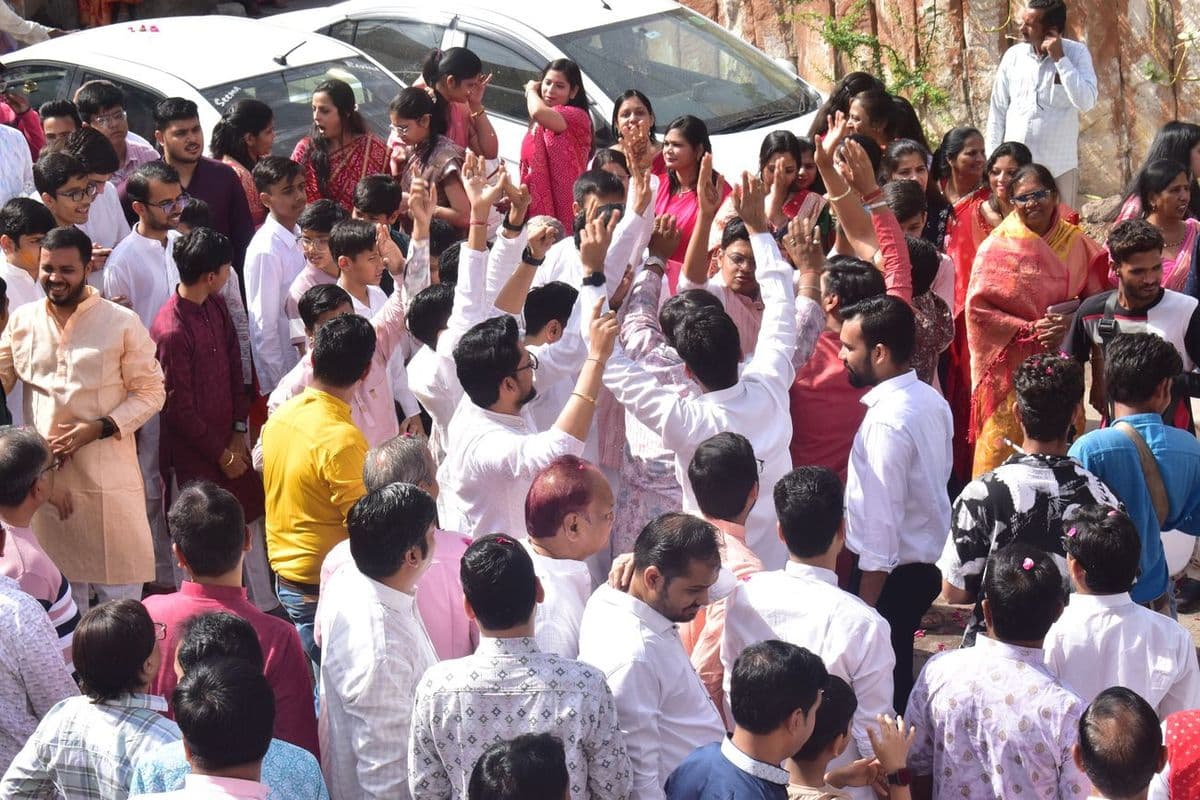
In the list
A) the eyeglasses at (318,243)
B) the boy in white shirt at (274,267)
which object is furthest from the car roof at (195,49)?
the eyeglasses at (318,243)

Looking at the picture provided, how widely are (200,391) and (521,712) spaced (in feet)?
10.5

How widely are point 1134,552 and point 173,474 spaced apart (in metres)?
3.99

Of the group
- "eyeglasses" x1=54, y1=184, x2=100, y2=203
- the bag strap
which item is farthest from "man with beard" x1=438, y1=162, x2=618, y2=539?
"eyeglasses" x1=54, y1=184, x2=100, y2=203

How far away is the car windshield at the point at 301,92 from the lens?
8.96 metres

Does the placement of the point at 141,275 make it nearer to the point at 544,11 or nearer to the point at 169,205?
the point at 169,205

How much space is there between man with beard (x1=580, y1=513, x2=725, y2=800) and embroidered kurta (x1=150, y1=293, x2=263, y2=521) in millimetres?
2815

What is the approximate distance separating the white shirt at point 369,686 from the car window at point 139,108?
6.02m

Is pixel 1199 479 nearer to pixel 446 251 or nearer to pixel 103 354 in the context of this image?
pixel 446 251

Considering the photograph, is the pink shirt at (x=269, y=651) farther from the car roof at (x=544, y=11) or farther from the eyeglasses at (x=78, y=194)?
the car roof at (x=544, y=11)

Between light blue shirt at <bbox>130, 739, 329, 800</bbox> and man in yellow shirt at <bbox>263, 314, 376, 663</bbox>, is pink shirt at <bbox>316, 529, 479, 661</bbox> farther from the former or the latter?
light blue shirt at <bbox>130, 739, 329, 800</bbox>

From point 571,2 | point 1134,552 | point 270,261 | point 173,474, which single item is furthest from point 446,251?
point 571,2

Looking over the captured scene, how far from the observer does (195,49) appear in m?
9.34

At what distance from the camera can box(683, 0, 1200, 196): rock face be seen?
11.3m

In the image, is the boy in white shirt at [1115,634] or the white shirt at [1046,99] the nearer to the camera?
the boy in white shirt at [1115,634]
